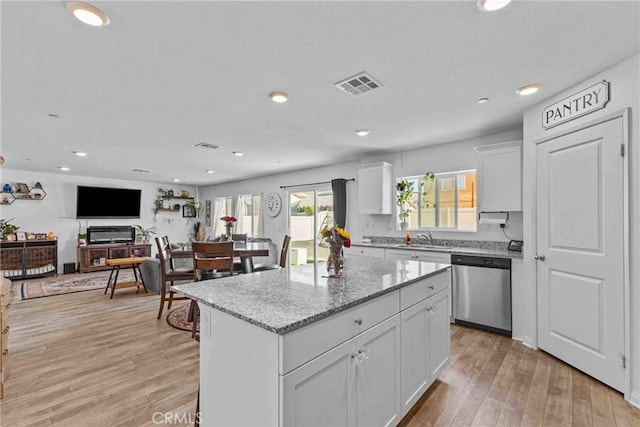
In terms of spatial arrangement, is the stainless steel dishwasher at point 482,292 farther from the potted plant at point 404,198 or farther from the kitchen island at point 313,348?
the kitchen island at point 313,348

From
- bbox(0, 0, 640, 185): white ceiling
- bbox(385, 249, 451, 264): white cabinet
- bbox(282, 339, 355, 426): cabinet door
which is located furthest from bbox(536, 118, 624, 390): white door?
bbox(282, 339, 355, 426): cabinet door

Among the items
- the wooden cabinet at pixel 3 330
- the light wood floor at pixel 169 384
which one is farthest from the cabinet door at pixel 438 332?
the wooden cabinet at pixel 3 330

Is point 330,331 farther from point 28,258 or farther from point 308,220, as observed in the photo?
point 28,258

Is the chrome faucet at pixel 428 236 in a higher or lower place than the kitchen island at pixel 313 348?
higher

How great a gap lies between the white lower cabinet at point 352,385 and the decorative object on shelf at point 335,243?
1.65ft

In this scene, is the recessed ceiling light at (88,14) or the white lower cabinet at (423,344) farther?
the white lower cabinet at (423,344)

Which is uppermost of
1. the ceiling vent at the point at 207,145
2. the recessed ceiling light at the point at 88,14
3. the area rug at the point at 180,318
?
the recessed ceiling light at the point at 88,14

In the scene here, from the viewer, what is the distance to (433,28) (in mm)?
1719

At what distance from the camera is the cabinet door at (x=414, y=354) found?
1.81 m

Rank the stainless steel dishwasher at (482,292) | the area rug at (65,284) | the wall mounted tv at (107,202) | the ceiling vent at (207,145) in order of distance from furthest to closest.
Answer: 1. the wall mounted tv at (107,202)
2. the area rug at (65,284)
3. the ceiling vent at (207,145)
4. the stainless steel dishwasher at (482,292)

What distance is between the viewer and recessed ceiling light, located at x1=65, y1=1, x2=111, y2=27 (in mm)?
1507

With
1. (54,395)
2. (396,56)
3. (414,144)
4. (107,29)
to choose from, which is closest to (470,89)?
(396,56)

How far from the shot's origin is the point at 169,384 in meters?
2.29

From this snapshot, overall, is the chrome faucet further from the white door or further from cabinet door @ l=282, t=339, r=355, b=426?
cabinet door @ l=282, t=339, r=355, b=426
